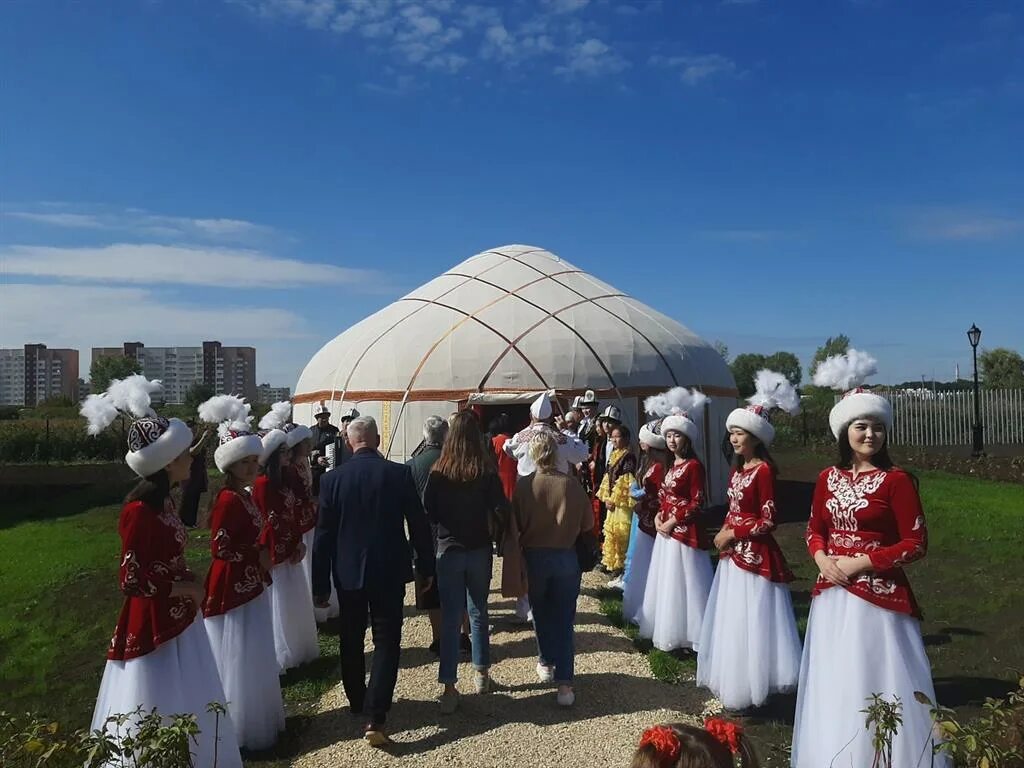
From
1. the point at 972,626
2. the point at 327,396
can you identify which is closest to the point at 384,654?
the point at 972,626

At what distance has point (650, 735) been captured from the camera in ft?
5.42

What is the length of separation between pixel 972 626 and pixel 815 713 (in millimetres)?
3499

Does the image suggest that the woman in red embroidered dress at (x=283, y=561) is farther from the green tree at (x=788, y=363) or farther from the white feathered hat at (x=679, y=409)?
the green tree at (x=788, y=363)

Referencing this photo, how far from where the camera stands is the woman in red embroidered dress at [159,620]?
297 cm

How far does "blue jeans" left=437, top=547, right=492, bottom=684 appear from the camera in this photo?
4098 mm

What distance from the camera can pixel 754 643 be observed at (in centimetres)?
392

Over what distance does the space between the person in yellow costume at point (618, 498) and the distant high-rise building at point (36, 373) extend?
79.1 metres

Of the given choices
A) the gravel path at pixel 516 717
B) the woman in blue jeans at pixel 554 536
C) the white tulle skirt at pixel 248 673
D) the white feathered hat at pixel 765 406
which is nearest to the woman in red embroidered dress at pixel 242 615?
the white tulle skirt at pixel 248 673

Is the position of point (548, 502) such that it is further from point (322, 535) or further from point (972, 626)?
point (972, 626)

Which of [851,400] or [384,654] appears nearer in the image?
[851,400]

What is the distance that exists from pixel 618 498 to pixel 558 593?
283 centimetres

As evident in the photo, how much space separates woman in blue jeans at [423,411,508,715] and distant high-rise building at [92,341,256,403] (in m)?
69.8

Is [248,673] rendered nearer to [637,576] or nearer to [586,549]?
[586,549]

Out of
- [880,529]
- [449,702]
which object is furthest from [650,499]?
[880,529]
